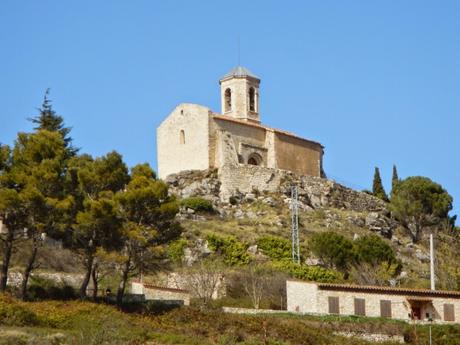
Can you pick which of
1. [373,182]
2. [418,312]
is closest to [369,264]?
[418,312]

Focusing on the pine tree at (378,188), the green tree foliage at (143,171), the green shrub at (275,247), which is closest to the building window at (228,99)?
the pine tree at (378,188)

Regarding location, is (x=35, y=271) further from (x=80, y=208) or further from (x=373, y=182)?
(x=373, y=182)

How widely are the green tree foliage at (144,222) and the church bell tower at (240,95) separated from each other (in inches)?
1338

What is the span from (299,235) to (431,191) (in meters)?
16.2

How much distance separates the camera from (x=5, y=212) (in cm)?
4341

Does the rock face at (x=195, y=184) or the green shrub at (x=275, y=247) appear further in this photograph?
the rock face at (x=195, y=184)

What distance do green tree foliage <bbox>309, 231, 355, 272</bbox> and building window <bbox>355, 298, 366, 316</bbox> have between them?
44.9 ft

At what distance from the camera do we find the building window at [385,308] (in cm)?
4603

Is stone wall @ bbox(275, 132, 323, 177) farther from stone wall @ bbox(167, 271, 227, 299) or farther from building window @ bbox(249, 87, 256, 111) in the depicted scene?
stone wall @ bbox(167, 271, 227, 299)

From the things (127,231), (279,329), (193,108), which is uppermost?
(193,108)

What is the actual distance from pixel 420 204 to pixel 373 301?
31.4 metres

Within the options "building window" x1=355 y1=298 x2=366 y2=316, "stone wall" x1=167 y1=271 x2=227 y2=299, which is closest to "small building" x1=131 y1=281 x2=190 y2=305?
"stone wall" x1=167 y1=271 x2=227 y2=299

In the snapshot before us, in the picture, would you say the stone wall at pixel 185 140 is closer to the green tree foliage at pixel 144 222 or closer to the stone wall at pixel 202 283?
the stone wall at pixel 202 283

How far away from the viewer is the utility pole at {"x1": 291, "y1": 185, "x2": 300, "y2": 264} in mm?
60094
